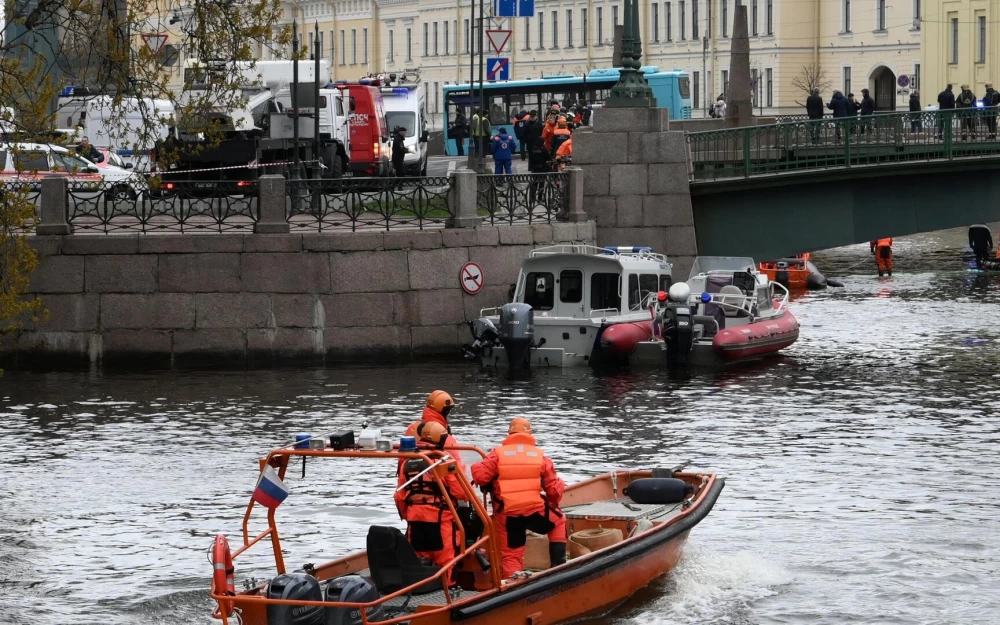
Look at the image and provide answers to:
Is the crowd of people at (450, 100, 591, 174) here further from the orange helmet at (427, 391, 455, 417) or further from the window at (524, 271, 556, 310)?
the orange helmet at (427, 391, 455, 417)

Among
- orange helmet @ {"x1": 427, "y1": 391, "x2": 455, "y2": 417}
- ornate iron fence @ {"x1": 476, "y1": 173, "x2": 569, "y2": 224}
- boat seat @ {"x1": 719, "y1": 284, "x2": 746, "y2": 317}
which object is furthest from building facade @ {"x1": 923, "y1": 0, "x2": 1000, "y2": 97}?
orange helmet @ {"x1": 427, "y1": 391, "x2": 455, "y2": 417}

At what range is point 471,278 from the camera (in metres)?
26.4

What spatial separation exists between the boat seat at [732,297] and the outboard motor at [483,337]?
3.89m

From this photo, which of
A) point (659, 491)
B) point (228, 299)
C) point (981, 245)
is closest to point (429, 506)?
point (659, 491)

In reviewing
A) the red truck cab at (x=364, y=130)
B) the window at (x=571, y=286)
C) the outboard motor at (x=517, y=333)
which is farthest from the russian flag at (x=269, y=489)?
the red truck cab at (x=364, y=130)

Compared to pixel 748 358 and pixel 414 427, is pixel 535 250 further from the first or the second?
pixel 414 427

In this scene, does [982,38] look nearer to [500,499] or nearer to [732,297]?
[732,297]

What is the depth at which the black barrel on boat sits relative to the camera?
46.9 ft

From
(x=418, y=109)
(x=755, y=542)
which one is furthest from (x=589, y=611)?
(x=418, y=109)

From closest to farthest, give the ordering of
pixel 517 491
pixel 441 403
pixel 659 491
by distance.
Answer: pixel 517 491, pixel 441 403, pixel 659 491

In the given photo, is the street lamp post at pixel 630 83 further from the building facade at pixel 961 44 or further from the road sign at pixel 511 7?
the building facade at pixel 961 44

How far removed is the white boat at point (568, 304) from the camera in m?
25.5

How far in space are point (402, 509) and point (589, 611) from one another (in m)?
1.56

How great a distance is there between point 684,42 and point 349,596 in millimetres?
73745
